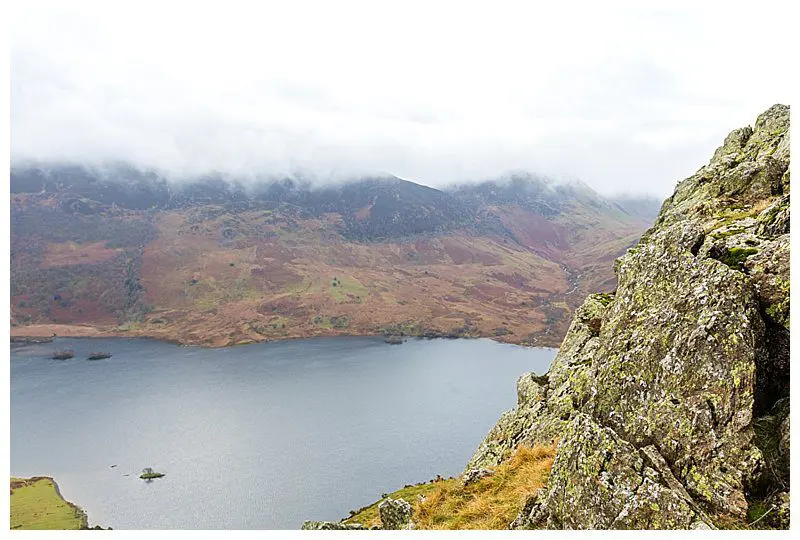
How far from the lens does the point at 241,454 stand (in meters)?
74.2

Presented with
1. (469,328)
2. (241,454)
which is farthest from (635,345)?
(469,328)

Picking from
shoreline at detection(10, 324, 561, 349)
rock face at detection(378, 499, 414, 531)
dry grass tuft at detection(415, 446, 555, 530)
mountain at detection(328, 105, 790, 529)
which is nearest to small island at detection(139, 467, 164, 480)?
mountain at detection(328, 105, 790, 529)

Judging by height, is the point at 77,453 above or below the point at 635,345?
below

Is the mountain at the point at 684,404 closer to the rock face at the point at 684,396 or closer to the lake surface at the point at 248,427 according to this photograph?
the rock face at the point at 684,396

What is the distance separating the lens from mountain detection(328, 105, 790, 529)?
666 centimetres

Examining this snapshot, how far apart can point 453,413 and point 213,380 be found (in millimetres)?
61442

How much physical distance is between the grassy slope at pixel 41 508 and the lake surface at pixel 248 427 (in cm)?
168

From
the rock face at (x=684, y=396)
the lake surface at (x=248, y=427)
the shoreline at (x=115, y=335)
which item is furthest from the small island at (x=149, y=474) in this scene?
the shoreline at (x=115, y=335)

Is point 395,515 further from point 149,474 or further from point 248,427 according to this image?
point 248,427

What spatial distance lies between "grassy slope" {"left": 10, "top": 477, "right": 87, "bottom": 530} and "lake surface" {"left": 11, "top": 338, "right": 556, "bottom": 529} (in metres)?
1.68

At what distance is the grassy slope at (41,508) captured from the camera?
5712cm

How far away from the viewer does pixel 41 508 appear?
61500 mm

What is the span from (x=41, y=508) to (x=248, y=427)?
100ft
